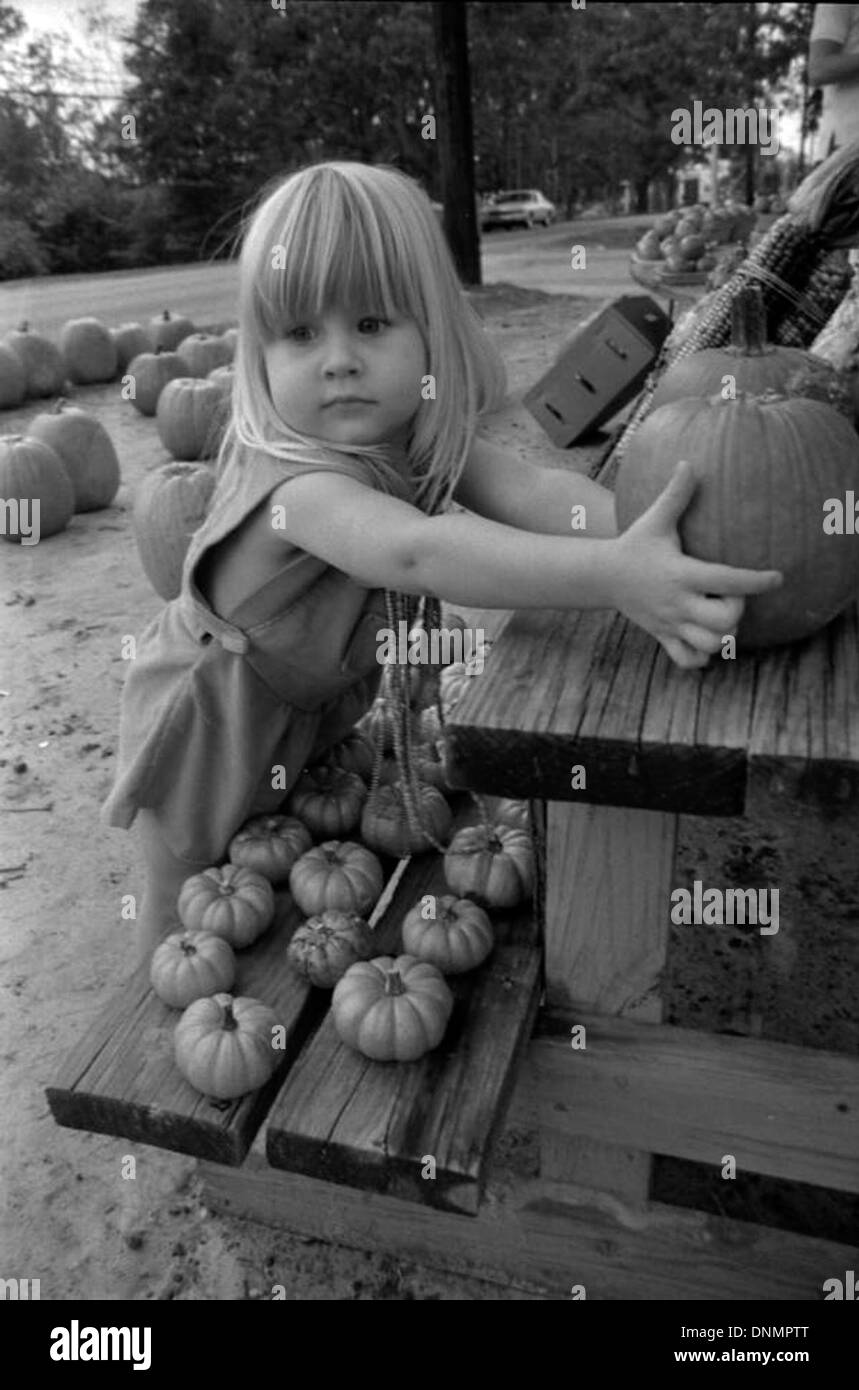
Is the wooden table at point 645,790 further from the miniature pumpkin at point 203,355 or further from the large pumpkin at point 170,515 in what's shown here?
the miniature pumpkin at point 203,355

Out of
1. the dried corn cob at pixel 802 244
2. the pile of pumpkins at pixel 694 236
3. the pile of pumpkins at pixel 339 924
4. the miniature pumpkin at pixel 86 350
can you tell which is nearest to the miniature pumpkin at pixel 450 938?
the pile of pumpkins at pixel 339 924

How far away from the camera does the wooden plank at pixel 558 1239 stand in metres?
1.70

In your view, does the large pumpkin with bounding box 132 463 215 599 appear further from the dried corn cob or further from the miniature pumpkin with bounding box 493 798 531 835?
the miniature pumpkin with bounding box 493 798 531 835

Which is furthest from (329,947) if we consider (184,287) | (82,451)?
(184,287)

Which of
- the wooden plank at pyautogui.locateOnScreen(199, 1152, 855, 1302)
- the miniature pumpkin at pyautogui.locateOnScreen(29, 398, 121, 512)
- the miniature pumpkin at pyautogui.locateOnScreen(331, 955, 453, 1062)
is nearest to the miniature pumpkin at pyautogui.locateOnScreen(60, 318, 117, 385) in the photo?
the miniature pumpkin at pyautogui.locateOnScreen(29, 398, 121, 512)

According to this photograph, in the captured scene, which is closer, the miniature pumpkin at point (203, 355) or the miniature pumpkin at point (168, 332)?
the miniature pumpkin at point (203, 355)

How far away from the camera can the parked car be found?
35938 mm

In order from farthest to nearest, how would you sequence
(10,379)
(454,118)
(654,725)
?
1. (454,118)
2. (10,379)
3. (654,725)

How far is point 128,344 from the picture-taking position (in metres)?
9.10

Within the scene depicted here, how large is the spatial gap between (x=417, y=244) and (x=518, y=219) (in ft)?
124

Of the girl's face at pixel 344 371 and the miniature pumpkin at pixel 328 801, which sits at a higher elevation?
the girl's face at pixel 344 371

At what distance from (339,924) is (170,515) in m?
2.75

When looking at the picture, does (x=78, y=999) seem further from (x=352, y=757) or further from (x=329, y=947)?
(x=329, y=947)

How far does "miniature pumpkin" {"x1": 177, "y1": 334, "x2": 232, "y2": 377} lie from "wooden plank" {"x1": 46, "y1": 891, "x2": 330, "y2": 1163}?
639 cm
